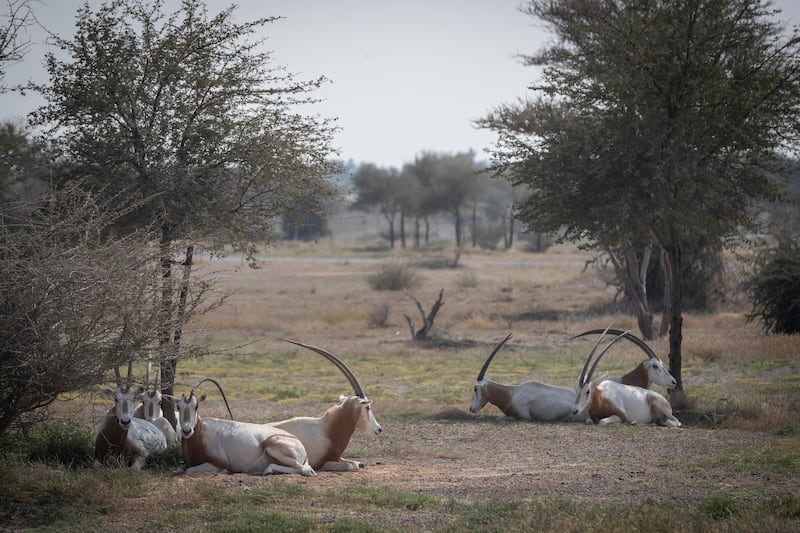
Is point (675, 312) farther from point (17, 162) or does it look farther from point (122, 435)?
point (17, 162)

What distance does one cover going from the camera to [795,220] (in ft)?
88.1

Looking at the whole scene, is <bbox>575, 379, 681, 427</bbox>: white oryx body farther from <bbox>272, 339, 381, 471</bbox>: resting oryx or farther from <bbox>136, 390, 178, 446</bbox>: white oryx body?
<bbox>136, 390, 178, 446</bbox>: white oryx body

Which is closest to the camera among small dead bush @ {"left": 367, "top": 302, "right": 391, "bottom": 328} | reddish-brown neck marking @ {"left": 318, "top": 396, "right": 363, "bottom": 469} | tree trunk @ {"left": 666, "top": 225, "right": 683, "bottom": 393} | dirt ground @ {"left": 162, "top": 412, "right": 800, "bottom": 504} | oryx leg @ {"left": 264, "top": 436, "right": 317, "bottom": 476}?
dirt ground @ {"left": 162, "top": 412, "right": 800, "bottom": 504}

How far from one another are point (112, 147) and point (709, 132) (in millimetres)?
9230

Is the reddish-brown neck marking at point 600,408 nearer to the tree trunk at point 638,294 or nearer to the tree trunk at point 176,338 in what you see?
the tree trunk at point 176,338

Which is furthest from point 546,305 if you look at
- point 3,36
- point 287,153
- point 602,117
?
point 3,36

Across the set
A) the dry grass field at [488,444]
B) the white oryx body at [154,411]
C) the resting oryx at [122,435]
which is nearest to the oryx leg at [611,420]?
the dry grass field at [488,444]

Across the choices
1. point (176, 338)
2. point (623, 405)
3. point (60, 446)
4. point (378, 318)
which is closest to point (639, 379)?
point (623, 405)

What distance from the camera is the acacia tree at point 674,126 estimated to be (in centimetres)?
1455

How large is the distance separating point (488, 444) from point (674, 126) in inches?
248

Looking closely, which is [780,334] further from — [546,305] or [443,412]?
[546,305]

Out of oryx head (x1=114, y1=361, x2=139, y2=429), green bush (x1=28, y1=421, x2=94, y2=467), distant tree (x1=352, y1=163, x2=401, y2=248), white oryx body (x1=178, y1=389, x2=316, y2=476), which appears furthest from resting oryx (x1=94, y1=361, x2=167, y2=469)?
distant tree (x1=352, y1=163, x2=401, y2=248)

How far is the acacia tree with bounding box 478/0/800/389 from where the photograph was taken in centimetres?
1455

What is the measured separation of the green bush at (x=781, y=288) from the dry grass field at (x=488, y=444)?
2.35 ft
